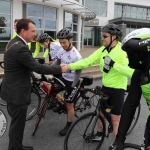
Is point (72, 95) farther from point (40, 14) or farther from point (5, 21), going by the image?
point (40, 14)

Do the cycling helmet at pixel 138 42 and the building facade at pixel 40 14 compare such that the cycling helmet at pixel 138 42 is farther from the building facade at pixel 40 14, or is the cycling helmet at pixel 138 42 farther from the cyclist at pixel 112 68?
the building facade at pixel 40 14

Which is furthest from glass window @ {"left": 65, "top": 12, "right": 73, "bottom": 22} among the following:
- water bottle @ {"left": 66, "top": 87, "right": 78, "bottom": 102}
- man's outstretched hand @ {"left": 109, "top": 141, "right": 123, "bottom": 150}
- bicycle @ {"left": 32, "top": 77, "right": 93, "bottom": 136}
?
man's outstretched hand @ {"left": 109, "top": 141, "right": 123, "bottom": 150}

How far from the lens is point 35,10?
1464cm

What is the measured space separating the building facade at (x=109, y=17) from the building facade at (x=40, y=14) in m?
14.3

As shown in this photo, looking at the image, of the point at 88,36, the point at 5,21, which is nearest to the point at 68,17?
the point at 5,21

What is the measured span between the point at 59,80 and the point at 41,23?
12191mm

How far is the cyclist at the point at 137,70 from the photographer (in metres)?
1.51

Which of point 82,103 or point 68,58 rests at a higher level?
point 68,58

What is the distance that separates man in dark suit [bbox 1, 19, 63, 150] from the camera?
260 centimetres

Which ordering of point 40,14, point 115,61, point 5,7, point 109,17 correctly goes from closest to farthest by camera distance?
point 115,61 < point 5,7 < point 40,14 < point 109,17

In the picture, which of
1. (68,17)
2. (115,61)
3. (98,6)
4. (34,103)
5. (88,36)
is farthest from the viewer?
(88,36)

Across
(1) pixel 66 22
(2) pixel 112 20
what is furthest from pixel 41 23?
(2) pixel 112 20

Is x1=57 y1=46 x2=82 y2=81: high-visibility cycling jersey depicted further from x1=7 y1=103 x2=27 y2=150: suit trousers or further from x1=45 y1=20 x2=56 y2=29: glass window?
x1=45 y1=20 x2=56 y2=29: glass window

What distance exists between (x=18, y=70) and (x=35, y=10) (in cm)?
1301
